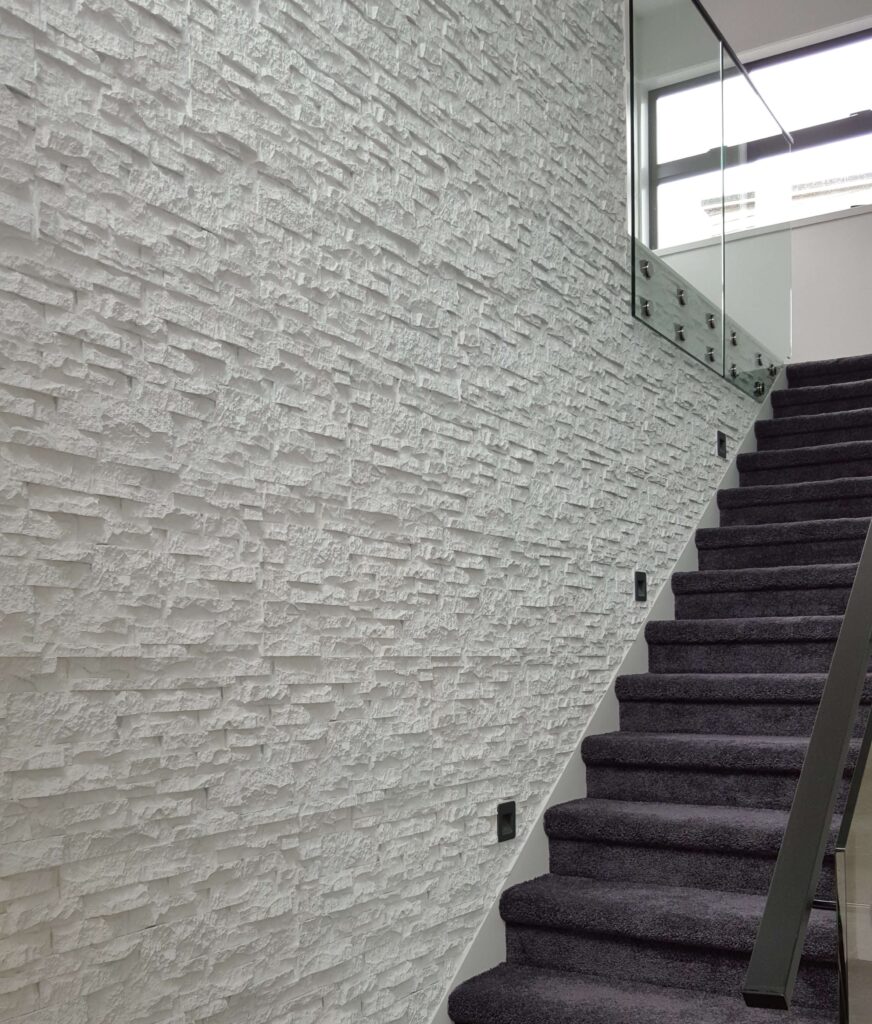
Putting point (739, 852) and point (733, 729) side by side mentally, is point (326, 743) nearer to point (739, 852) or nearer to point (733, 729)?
point (739, 852)

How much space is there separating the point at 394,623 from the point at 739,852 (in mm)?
1134

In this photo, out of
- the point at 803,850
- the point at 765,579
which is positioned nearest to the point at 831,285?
the point at 765,579

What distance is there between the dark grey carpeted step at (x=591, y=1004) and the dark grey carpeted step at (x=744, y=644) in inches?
54.8

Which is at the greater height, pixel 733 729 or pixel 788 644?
pixel 788 644

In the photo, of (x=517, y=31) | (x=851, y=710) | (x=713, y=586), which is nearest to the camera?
(x=851, y=710)

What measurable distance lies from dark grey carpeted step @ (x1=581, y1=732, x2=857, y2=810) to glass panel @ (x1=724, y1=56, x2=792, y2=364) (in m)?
2.01

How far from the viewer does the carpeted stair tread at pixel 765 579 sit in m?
3.85

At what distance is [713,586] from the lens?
4047 millimetres

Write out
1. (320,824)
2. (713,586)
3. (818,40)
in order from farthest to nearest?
1. (818,40)
2. (713,586)
3. (320,824)

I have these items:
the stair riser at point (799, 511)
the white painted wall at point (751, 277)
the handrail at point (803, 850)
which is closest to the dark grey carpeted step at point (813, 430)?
the white painted wall at point (751, 277)

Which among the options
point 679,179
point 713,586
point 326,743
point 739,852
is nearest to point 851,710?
point 326,743

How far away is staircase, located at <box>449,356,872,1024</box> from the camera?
2494 millimetres

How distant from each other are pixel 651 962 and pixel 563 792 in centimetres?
66

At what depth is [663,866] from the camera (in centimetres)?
292
